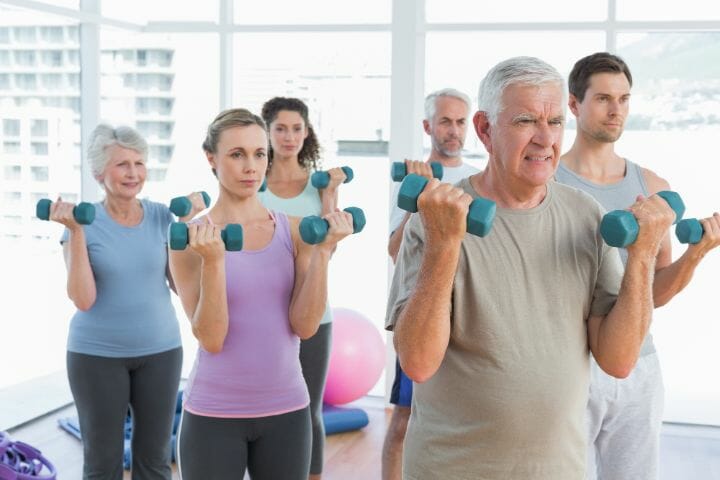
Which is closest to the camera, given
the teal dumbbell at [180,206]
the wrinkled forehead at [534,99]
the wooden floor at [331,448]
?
the wrinkled forehead at [534,99]

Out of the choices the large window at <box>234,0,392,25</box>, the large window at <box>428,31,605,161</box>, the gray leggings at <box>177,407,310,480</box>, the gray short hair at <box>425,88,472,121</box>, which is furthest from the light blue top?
the large window at <box>234,0,392,25</box>

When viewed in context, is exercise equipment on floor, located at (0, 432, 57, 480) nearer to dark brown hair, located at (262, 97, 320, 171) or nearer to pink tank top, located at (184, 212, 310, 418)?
pink tank top, located at (184, 212, 310, 418)

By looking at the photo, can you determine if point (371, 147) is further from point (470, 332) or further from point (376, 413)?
point (470, 332)

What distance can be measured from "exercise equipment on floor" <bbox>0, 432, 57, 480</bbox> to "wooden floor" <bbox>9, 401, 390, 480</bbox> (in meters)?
0.41

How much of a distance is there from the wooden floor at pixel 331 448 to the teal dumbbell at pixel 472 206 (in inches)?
94.1

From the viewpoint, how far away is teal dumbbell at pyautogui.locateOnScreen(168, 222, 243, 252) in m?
1.98

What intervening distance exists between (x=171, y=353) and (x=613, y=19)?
2.52m

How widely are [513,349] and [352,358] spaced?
268 cm

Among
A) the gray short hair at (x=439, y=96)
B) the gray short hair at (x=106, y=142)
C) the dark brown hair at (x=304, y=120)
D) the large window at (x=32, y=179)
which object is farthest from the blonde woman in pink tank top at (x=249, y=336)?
the large window at (x=32, y=179)

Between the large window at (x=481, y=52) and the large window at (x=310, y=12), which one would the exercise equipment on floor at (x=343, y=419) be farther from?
the large window at (x=310, y=12)

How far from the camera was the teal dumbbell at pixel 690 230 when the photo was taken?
65.0 inches

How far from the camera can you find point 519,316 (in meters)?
1.46

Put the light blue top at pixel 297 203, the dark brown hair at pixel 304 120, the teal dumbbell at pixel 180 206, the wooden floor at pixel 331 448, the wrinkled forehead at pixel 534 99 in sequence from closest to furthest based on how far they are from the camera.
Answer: the wrinkled forehead at pixel 534 99, the teal dumbbell at pixel 180 206, the light blue top at pixel 297 203, the dark brown hair at pixel 304 120, the wooden floor at pixel 331 448

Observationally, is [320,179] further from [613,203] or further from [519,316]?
[519,316]
